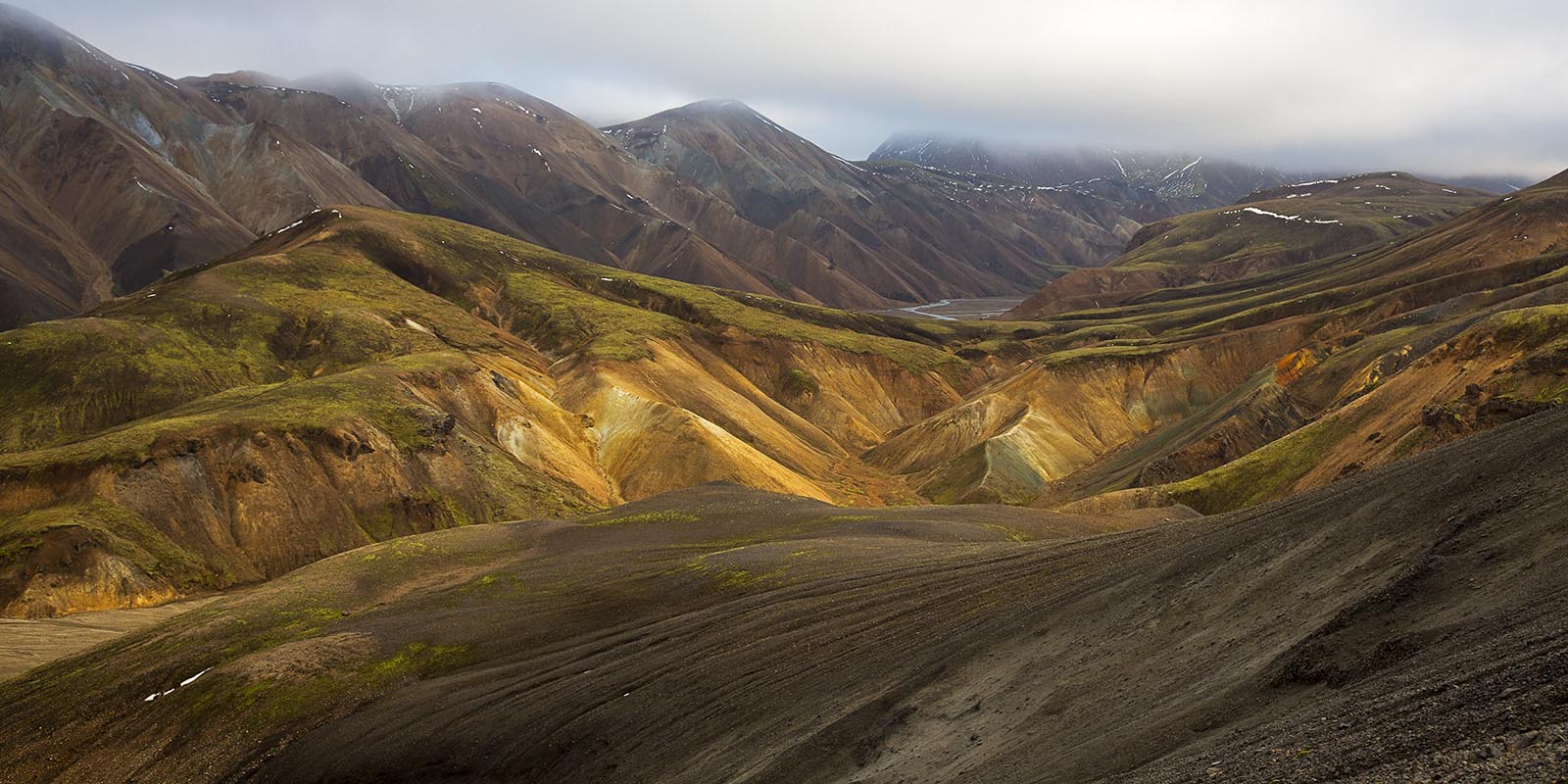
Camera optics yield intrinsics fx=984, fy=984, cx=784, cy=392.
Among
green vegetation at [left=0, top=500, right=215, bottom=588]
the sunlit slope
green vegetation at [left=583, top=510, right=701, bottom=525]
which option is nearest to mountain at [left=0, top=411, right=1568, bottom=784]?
green vegetation at [left=583, top=510, right=701, bottom=525]

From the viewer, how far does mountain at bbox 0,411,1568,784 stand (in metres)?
18.6

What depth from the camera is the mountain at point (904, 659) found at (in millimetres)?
18578

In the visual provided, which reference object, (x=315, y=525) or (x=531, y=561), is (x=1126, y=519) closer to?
(x=531, y=561)

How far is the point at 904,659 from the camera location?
32656mm

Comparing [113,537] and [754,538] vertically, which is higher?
[113,537]

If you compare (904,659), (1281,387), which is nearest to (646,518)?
(904,659)

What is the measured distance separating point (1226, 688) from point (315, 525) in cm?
6395

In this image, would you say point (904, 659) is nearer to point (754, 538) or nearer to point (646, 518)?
point (754, 538)

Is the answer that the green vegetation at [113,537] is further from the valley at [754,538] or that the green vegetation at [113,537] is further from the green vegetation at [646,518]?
the green vegetation at [646,518]

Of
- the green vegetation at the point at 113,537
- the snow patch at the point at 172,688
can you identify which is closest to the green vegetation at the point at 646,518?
the green vegetation at the point at 113,537

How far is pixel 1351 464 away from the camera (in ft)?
199

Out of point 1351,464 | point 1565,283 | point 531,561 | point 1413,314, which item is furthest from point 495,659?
point 1413,314

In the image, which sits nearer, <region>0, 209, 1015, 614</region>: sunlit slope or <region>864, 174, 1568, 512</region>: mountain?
<region>864, 174, 1568, 512</region>: mountain

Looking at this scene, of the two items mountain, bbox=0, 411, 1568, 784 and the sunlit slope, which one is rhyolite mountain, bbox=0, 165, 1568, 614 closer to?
the sunlit slope
